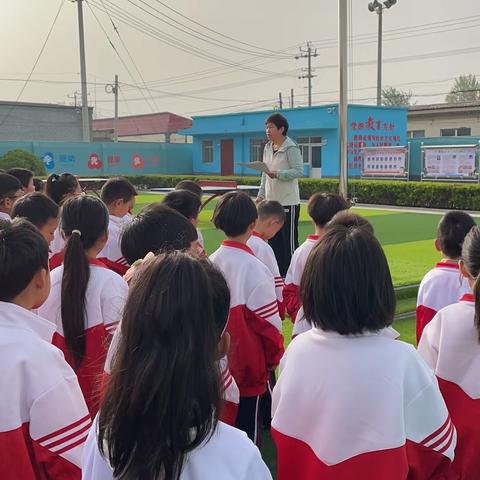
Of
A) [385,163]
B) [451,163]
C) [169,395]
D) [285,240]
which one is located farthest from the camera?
[385,163]

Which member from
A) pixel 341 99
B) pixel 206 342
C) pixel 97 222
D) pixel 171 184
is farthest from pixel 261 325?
pixel 171 184

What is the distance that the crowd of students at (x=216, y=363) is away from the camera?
1.14 m

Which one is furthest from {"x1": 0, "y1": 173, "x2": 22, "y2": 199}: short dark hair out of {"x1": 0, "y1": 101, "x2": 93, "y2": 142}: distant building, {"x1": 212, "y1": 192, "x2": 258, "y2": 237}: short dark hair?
{"x1": 0, "y1": 101, "x2": 93, "y2": 142}: distant building

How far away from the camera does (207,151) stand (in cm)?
3412

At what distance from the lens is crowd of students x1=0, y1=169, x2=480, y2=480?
3.75 feet

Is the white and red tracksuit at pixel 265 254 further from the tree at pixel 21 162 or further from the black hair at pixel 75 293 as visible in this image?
the tree at pixel 21 162

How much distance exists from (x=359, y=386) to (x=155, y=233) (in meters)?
1.09

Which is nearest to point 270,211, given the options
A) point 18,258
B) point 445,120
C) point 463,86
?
point 18,258

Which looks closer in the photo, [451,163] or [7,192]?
[7,192]

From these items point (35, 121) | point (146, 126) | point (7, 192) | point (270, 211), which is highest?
point (146, 126)

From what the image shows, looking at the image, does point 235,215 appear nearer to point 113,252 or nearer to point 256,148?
point 113,252

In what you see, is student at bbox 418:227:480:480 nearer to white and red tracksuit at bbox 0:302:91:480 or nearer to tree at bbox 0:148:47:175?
white and red tracksuit at bbox 0:302:91:480

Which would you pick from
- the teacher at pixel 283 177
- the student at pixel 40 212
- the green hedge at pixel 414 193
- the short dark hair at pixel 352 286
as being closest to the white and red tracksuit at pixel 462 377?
the short dark hair at pixel 352 286

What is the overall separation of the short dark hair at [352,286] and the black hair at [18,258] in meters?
0.86
